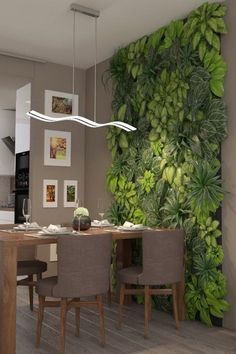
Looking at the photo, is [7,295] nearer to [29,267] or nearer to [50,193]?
[29,267]

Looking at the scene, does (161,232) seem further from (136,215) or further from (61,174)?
(61,174)

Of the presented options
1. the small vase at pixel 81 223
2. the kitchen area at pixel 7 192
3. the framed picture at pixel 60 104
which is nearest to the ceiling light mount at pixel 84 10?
the framed picture at pixel 60 104

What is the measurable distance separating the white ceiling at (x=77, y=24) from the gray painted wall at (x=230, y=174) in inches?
18.1

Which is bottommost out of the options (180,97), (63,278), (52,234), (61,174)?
(63,278)

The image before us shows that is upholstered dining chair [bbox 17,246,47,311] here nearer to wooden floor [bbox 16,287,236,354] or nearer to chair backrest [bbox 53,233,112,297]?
wooden floor [bbox 16,287,236,354]

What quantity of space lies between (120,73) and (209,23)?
4.39 feet

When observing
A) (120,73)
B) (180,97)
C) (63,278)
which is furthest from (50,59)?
(63,278)

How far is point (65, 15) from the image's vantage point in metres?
3.95

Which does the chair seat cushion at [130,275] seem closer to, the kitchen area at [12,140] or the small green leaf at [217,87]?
the small green leaf at [217,87]

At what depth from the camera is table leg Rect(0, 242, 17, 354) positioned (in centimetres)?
284

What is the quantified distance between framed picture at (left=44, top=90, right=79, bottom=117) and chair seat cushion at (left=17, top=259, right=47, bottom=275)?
2.08m

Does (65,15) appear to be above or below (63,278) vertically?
above

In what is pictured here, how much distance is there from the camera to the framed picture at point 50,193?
5219 mm

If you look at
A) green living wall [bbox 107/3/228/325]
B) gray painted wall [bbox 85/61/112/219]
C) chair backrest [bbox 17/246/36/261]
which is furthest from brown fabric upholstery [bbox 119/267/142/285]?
gray painted wall [bbox 85/61/112/219]
